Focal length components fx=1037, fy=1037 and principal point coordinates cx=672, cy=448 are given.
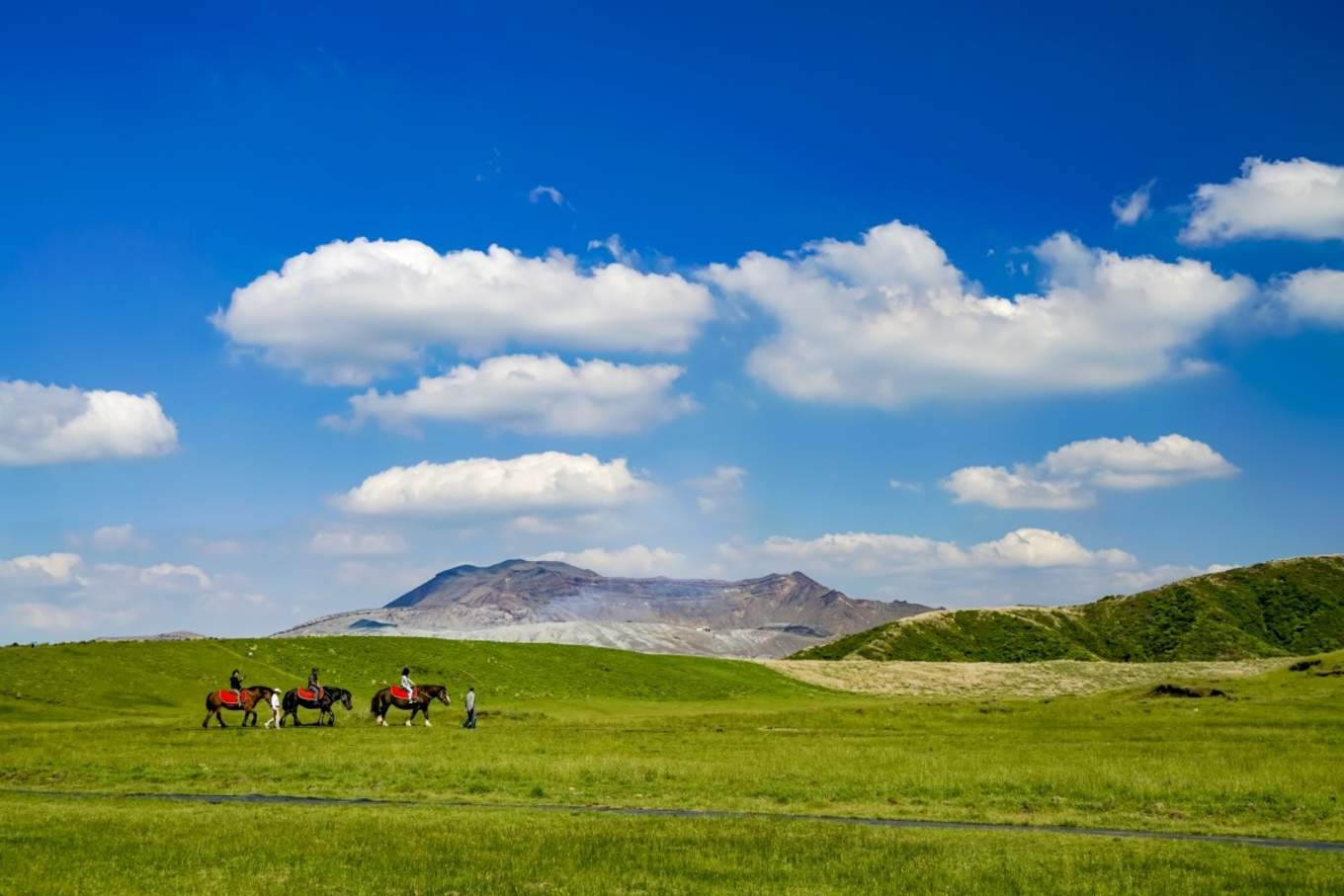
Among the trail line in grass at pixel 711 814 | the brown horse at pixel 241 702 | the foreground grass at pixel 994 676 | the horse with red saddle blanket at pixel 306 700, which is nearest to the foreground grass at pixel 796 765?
the trail line in grass at pixel 711 814

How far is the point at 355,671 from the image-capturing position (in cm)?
10006

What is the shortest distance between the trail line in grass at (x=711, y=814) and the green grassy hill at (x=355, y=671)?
45.5 metres

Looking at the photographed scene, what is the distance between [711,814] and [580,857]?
9121 mm

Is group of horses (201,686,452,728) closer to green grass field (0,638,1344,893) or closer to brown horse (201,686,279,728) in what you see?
brown horse (201,686,279,728)

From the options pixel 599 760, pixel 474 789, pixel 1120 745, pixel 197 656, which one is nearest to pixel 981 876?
pixel 474 789

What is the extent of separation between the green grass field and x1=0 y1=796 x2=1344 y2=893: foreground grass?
0.37 feet

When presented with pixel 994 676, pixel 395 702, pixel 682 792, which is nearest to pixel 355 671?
pixel 395 702

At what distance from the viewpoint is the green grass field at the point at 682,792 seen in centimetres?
2175

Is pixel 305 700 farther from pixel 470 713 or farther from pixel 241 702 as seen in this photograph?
pixel 470 713

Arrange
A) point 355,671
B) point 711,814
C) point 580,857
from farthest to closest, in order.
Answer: point 355,671
point 711,814
point 580,857

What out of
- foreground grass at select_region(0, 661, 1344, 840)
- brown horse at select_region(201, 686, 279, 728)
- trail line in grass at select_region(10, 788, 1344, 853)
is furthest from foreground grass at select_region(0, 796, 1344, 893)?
brown horse at select_region(201, 686, 279, 728)

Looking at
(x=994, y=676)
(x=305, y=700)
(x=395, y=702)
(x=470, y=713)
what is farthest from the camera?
(x=994, y=676)

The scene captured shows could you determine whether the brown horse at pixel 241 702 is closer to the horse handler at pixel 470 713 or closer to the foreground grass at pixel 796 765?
the foreground grass at pixel 796 765

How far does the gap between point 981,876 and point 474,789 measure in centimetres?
2025
